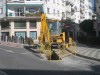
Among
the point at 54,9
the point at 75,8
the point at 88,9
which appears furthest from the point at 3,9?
the point at 88,9

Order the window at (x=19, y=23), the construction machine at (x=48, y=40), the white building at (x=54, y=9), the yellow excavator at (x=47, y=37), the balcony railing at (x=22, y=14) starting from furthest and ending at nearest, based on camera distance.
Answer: the white building at (x=54, y=9), the window at (x=19, y=23), the balcony railing at (x=22, y=14), the yellow excavator at (x=47, y=37), the construction machine at (x=48, y=40)

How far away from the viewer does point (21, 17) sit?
67.2 meters

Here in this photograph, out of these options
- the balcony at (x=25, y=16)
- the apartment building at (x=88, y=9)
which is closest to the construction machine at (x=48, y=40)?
the balcony at (x=25, y=16)

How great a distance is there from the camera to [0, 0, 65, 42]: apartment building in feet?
221

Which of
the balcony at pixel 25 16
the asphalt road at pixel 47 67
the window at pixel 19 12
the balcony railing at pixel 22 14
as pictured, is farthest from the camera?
the window at pixel 19 12

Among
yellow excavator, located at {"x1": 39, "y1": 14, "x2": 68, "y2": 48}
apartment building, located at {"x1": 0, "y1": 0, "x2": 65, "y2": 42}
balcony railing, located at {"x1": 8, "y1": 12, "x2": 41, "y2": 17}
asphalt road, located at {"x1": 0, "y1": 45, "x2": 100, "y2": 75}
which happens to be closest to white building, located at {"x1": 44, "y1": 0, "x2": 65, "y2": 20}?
apartment building, located at {"x1": 0, "y1": 0, "x2": 65, "y2": 42}

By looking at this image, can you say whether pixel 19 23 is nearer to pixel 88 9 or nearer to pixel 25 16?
pixel 25 16

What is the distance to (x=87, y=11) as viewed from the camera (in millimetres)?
131625

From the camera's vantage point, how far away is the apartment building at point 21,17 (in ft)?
221

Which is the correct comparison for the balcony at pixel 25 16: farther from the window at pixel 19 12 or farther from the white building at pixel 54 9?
the white building at pixel 54 9

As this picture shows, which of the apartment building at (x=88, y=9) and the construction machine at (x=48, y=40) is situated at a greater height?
the apartment building at (x=88, y=9)

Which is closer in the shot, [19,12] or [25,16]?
[25,16]

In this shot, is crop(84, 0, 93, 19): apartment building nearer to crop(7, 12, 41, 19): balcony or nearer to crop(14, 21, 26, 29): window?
crop(7, 12, 41, 19): balcony

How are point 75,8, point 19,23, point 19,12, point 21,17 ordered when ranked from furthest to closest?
point 75,8 → point 19,12 → point 19,23 → point 21,17
